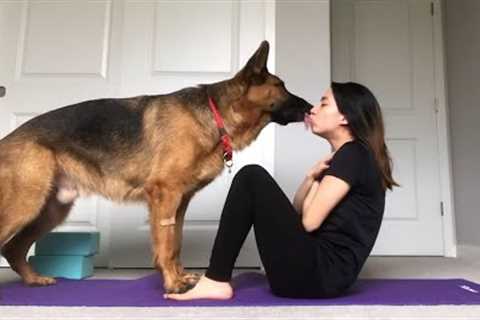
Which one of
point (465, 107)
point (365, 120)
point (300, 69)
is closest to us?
point (365, 120)

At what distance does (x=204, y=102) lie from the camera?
6.51ft

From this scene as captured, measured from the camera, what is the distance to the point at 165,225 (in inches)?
70.1

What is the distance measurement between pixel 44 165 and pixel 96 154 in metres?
0.23

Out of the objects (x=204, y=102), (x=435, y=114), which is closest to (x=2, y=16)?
(x=204, y=102)

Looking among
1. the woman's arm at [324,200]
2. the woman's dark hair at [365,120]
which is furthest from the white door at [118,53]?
the woman's arm at [324,200]

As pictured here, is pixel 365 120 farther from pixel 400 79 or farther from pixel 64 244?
pixel 400 79

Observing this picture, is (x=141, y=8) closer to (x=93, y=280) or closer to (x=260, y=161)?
(x=260, y=161)

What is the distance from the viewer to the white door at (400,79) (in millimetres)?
3553

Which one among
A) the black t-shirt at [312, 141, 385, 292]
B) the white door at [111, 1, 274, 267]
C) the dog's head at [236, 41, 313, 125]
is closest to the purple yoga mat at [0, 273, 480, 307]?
the black t-shirt at [312, 141, 385, 292]

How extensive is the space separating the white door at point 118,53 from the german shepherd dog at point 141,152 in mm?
760

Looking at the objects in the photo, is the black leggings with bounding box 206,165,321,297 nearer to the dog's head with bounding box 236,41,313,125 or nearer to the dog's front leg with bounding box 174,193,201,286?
the dog's front leg with bounding box 174,193,201,286

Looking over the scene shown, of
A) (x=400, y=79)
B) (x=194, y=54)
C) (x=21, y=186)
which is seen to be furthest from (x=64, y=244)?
(x=400, y=79)

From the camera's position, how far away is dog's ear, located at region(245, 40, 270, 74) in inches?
75.2

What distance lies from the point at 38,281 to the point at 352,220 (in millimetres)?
1513
